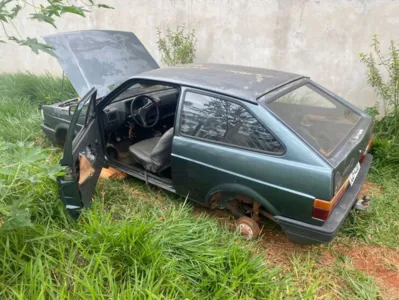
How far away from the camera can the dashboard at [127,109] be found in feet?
10.1

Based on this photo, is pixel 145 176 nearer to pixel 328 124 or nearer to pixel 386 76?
pixel 328 124

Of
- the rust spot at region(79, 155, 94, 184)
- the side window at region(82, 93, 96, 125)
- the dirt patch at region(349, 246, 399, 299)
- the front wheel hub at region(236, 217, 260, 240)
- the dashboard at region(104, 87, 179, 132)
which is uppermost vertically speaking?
the side window at region(82, 93, 96, 125)

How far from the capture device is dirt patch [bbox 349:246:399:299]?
2.16 meters

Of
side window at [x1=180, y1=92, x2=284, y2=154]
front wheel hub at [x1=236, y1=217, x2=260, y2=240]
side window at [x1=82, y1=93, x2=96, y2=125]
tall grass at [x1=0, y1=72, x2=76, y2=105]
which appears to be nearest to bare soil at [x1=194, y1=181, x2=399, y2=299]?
front wheel hub at [x1=236, y1=217, x2=260, y2=240]

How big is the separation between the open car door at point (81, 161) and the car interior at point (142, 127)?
0.32 metres

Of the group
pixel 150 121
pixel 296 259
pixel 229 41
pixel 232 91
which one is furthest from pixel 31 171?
pixel 229 41

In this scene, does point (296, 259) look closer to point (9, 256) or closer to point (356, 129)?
point (356, 129)

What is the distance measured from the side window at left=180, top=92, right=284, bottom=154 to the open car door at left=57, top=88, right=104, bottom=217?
0.84m

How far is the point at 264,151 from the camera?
7.01 ft

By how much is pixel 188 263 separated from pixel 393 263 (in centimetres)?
166

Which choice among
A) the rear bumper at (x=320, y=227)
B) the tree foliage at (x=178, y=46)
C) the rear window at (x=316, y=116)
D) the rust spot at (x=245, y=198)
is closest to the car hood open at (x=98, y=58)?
the tree foliage at (x=178, y=46)

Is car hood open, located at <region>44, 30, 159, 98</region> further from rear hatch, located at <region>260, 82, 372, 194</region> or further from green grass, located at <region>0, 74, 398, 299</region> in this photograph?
rear hatch, located at <region>260, 82, 372, 194</region>

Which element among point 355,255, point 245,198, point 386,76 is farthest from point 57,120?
point 386,76

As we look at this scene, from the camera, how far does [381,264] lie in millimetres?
2350
